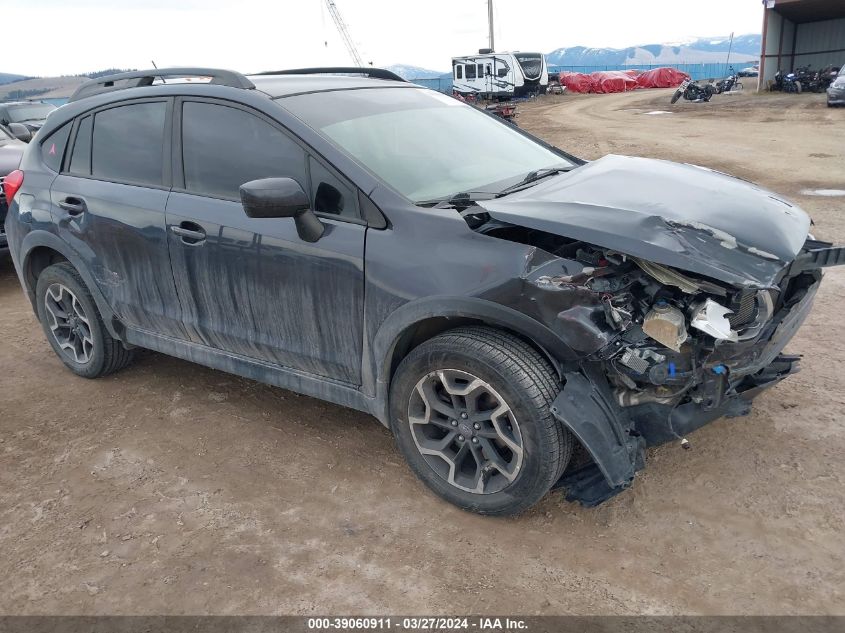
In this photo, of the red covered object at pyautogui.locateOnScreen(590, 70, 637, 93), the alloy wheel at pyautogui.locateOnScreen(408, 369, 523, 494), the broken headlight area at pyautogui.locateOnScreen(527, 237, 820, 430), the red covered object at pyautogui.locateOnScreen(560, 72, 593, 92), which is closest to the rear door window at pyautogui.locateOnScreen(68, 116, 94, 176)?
the alloy wheel at pyautogui.locateOnScreen(408, 369, 523, 494)

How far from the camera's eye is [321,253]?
10.2 feet

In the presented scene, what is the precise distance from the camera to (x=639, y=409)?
2785 mm

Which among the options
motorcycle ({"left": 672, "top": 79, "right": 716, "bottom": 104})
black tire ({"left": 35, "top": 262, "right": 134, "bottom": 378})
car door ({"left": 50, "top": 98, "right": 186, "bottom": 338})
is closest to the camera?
car door ({"left": 50, "top": 98, "right": 186, "bottom": 338})

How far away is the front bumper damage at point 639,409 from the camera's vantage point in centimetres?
263

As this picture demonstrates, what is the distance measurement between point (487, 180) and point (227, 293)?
1.43 metres

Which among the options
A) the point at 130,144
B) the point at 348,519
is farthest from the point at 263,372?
the point at 130,144

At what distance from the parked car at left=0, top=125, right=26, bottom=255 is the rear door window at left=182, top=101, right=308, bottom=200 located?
12.3 feet

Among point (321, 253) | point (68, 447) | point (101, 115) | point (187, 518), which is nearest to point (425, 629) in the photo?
point (187, 518)

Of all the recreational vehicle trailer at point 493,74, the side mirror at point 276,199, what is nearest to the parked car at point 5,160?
the side mirror at point 276,199

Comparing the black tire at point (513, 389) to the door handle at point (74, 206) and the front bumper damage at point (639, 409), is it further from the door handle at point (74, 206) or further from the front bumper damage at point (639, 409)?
the door handle at point (74, 206)

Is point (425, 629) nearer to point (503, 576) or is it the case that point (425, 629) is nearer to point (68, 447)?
point (503, 576)

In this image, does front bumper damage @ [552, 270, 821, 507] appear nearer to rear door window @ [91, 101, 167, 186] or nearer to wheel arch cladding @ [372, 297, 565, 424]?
wheel arch cladding @ [372, 297, 565, 424]

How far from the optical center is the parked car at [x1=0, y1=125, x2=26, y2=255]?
6903 millimetres

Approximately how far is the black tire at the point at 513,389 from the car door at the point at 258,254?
430 millimetres
